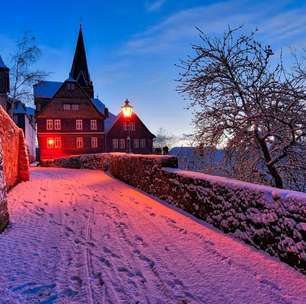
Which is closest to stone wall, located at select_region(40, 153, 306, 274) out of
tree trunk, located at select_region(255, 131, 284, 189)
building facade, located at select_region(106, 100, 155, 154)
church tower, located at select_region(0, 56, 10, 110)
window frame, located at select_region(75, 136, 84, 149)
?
tree trunk, located at select_region(255, 131, 284, 189)

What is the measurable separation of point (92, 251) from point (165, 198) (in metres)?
3.95

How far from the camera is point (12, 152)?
32.8 ft

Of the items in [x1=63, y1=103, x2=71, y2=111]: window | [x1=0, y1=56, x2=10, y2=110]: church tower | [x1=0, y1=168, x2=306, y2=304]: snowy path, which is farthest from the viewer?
[x1=63, y1=103, x2=71, y2=111]: window

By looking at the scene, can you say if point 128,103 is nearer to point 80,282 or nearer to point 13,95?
point 80,282

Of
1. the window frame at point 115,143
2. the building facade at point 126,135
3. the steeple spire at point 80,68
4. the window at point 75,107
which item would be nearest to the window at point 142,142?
the building facade at point 126,135

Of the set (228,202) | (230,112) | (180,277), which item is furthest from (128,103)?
(180,277)

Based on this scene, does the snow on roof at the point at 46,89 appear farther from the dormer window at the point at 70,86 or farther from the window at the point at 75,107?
the window at the point at 75,107

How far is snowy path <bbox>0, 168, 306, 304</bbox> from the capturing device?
3.16 m

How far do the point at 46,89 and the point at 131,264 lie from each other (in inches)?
1435

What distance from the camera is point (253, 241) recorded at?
4.52 metres

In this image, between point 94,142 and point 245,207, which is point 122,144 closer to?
point 94,142

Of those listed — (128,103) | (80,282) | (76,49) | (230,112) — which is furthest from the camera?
(76,49)

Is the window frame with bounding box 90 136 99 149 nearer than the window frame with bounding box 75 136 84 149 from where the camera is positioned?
No

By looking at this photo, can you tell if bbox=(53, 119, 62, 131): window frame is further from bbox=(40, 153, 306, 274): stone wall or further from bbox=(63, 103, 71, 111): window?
bbox=(40, 153, 306, 274): stone wall
